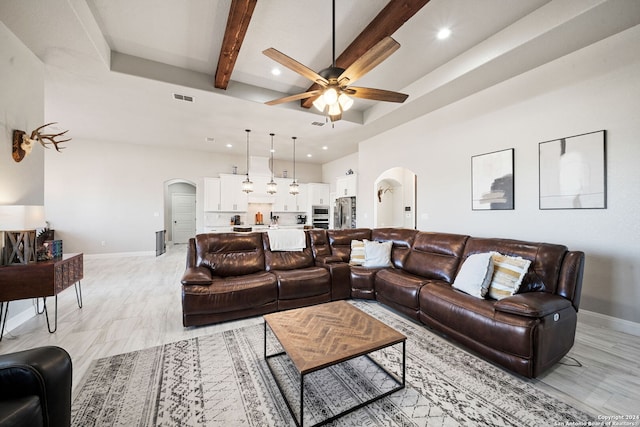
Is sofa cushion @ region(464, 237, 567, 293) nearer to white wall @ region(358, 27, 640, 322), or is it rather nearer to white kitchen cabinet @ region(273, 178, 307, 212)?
white wall @ region(358, 27, 640, 322)

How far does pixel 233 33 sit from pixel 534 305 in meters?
3.68

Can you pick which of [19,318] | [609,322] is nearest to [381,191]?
[609,322]

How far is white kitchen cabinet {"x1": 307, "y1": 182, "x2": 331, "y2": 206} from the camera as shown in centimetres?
870

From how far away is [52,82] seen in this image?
3539 mm

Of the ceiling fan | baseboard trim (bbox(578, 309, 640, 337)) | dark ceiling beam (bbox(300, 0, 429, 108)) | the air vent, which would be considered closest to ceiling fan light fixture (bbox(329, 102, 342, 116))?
the ceiling fan

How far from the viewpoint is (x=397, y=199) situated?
23.1 feet

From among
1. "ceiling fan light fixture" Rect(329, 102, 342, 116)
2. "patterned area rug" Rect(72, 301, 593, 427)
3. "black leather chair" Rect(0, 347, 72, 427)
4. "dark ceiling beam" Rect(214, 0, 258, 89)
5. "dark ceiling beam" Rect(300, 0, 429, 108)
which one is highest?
"dark ceiling beam" Rect(300, 0, 429, 108)

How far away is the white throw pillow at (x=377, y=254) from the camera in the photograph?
3627 millimetres

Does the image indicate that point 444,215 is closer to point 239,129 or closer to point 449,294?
point 449,294

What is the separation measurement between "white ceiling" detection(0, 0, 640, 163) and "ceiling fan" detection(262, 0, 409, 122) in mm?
910

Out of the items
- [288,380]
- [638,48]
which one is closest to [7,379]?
[288,380]

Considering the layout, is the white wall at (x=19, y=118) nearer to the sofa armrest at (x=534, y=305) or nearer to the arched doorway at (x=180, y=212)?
the sofa armrest at (x=534, y=305)

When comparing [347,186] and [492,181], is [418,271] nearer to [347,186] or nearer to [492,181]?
[492,181]

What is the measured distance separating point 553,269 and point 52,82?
650cm
